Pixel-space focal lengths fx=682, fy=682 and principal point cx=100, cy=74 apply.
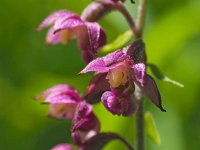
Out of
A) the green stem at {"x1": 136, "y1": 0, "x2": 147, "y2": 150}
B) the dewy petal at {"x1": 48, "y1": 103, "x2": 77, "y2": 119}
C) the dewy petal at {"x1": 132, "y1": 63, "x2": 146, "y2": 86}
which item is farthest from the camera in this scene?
the dewy petal at {"x1": 48, "y1": 103, "x2": 77, "y2": 119}

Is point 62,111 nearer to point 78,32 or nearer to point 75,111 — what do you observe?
→ point 75,111

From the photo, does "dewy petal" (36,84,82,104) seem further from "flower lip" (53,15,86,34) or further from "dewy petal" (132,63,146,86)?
"dewy petal" (132,63,146,86)

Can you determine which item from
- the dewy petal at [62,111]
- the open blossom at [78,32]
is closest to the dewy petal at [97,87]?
the open blossom at [78,32]

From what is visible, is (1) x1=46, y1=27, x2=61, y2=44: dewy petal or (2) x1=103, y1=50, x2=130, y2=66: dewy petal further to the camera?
(1) x1=46, y1=27, x2=61, y2=44: dewy petal

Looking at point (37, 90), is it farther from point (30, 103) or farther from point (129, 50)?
point (129, 50)

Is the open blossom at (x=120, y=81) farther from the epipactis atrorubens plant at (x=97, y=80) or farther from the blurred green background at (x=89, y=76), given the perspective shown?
the blurred green background at (x=89, y=76)

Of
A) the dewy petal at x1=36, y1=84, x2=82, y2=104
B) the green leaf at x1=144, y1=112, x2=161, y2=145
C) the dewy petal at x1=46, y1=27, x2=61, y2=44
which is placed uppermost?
the dewy petal at x1=46, y1=27, x2=61, y2=44

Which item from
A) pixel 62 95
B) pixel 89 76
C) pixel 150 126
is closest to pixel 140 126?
pixel 150 126

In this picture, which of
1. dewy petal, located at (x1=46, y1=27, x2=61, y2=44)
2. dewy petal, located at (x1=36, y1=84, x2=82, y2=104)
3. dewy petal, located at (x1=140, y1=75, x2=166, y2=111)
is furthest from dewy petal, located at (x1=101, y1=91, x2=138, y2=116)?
dewy petal, located at (x1=46, y1=27, x2=61, y2=44)
